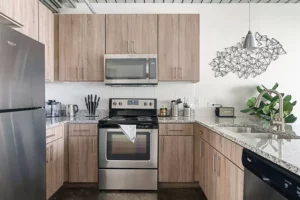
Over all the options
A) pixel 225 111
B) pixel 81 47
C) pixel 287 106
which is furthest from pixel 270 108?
pixel 81 47

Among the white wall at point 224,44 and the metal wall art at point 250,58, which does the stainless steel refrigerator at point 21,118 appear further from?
the metal wall art at point 250,58

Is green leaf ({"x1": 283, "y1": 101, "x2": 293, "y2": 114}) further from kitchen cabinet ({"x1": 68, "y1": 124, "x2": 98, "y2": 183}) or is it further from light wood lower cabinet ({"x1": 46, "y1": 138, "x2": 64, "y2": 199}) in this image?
light wood lower cabinet ({"x1": 46, "y1": 138, "x2": 64, "y2": 199})

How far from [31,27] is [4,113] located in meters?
1.53

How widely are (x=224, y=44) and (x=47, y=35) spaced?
251cm

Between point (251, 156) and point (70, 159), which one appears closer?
point (251, 156)

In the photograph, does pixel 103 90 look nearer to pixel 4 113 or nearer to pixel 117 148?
pixel 117 148

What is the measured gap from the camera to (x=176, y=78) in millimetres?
3443

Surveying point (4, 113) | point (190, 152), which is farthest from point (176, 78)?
point (4, 113)

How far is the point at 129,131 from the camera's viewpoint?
120 inches

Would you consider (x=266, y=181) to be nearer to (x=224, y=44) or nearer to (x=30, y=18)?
(x=30, y=18)

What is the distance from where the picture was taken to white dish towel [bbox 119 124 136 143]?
3.04 meters

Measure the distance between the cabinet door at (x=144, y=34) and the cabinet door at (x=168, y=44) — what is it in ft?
0.27

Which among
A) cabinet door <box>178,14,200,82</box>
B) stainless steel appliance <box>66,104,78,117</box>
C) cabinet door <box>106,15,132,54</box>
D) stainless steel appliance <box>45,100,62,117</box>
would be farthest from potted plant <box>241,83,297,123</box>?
stainless steel appliance <box>45,100,62,117</box>

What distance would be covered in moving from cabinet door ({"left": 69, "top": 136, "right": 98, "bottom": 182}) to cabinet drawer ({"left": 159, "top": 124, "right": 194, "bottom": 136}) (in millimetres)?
869
